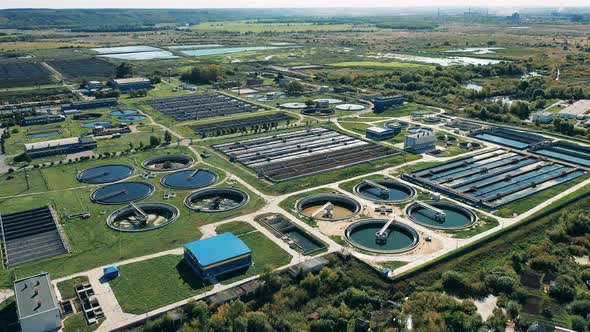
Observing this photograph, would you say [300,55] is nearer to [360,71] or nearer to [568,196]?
[360,71]

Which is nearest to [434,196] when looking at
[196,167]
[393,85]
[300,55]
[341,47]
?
[196,167]

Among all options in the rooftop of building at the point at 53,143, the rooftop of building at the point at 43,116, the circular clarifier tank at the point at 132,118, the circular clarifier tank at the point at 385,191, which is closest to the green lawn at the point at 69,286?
the circular clarifier tank at the point at 385,191

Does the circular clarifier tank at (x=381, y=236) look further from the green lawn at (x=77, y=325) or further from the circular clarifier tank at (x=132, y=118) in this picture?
the circular clarifier tank at (x=132, y=118)

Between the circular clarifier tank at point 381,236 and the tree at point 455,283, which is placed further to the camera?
the circular clarifier tank at point 381,236

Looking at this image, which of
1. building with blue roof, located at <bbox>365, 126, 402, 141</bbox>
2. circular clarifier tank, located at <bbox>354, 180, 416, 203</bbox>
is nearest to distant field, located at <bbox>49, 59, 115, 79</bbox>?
building with blue roof, located at <bbox>365, 126, 402, 141</bbox>

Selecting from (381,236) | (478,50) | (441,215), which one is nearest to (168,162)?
(381,236)

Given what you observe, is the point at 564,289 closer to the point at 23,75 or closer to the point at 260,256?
the point at 260,256

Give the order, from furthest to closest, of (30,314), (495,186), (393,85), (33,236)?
(393,85) < (495,186) < (33,236) < (30,314)
